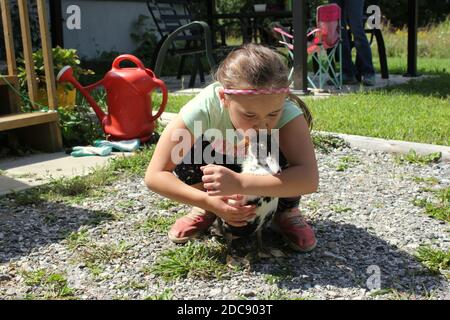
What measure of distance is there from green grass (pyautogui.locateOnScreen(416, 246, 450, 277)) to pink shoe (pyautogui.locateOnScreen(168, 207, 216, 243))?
0.80 meters

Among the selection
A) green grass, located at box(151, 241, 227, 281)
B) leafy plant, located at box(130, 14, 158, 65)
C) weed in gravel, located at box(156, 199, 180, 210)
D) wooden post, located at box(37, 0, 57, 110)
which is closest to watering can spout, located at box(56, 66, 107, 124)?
wooden post, located at box(37, 0, 57, 110)

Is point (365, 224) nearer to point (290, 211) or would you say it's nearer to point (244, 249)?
point (290, 211)

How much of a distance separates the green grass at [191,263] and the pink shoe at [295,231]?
0.81 ft

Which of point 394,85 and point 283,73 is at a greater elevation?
point 283,73

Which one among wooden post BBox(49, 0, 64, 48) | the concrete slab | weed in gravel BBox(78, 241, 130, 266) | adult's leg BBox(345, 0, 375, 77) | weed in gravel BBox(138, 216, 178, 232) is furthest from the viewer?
wooden post BBox(49, 0, 64, 48)

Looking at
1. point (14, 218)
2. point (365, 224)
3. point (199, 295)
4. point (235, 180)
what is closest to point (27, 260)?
point (14, 218)

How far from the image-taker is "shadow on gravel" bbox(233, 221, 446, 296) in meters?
2.04

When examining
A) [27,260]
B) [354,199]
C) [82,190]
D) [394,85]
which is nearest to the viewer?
[27,260]

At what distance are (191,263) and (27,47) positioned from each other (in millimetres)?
2399

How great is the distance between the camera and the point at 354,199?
2934mm

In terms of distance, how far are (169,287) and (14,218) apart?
1.04m

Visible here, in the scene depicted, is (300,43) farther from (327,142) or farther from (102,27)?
(102,27)

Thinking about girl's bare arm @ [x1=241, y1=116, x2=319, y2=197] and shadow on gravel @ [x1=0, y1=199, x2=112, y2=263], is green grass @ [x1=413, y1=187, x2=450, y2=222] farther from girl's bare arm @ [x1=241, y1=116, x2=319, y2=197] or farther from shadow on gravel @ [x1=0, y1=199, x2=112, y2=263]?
shadow on gravel @ [x1=0, y1=199, x2=112, y2=263]

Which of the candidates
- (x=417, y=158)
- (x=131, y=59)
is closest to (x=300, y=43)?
(x=131, y=59)
